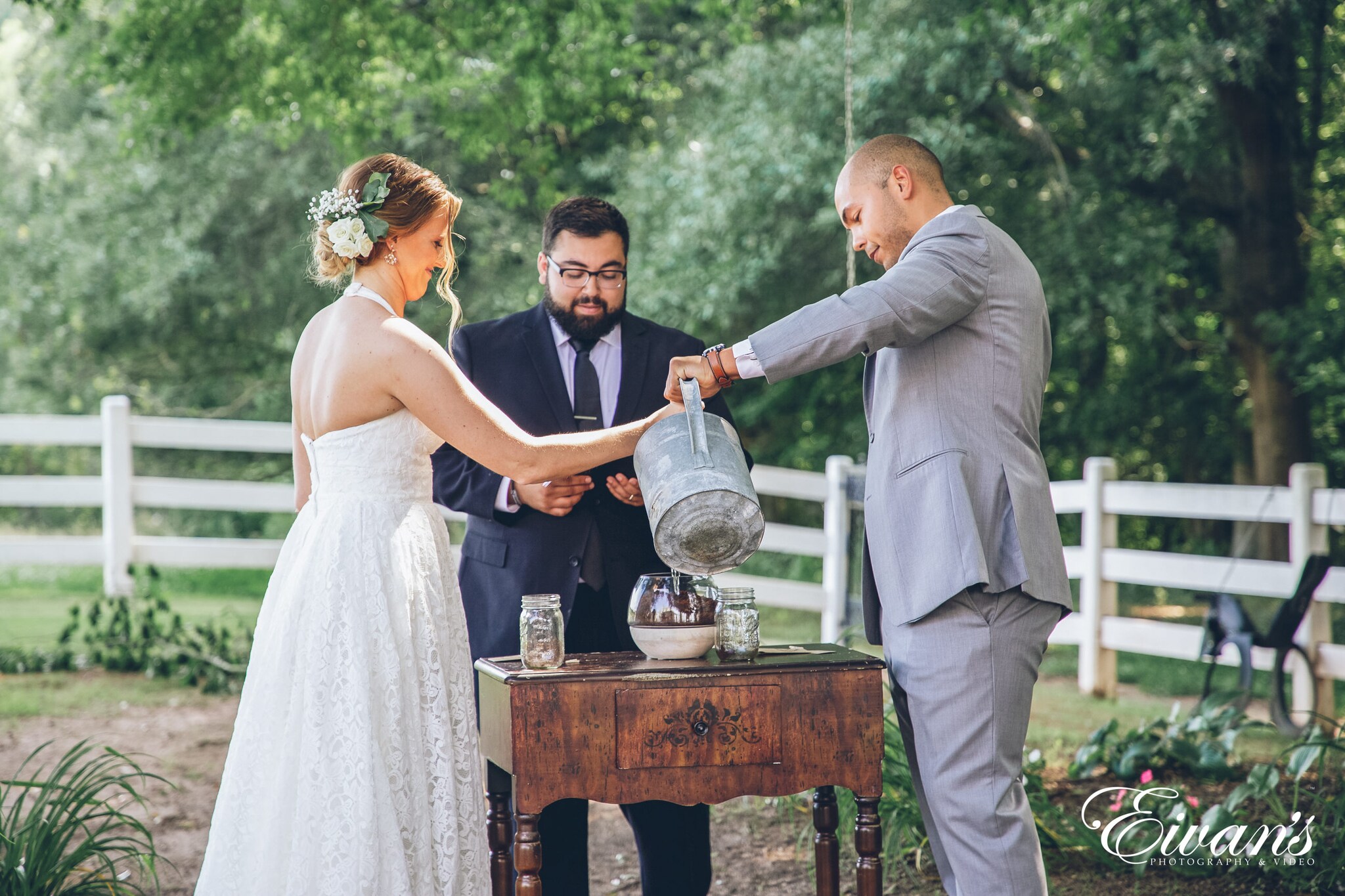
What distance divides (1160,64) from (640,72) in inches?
180

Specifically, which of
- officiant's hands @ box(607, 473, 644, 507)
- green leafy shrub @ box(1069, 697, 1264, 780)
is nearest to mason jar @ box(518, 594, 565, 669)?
officiant's hands @ box(607, 473, 644, 507)

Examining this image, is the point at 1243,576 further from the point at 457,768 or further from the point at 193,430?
the point at 193,430

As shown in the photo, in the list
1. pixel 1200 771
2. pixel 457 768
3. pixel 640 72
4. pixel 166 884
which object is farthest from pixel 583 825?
pixel 640 72

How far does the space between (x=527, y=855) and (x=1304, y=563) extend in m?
4.94

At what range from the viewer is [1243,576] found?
22.4 feet

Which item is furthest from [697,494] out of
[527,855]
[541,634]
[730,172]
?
[730,172]

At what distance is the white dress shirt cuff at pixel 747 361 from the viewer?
276 centimetres

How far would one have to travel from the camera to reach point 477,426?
2.88 metres

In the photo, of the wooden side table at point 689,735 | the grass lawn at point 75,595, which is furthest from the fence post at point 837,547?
the wooden side table at point 689,735

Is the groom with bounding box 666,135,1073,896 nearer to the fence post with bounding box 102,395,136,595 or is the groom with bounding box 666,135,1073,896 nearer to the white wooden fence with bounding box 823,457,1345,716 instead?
the white wooden fence with bounding box 823,457,1345,716

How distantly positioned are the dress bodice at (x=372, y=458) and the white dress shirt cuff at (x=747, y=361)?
2.44 feet

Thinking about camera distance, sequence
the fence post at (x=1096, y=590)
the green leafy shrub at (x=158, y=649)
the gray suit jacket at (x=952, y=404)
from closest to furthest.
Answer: the gray suit jacket at (x=952, y=404) → the green leafy shrub at (x=158, y=649) → the fence post at (x=1096, y=590)

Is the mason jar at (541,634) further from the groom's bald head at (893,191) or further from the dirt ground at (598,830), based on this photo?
the dirt ground at (598,830)

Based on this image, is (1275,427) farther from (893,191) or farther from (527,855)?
(527,855)
